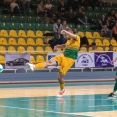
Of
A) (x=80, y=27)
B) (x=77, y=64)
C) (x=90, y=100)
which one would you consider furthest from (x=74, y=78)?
(x=90, y=100)

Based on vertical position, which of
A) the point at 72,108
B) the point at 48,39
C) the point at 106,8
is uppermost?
the point at 106,8

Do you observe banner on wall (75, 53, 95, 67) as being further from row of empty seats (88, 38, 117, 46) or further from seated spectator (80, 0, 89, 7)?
seated spectator (80, 0, 89, 7)

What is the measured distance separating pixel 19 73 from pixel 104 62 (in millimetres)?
5045

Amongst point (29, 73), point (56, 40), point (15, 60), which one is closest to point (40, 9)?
point (56, 40)

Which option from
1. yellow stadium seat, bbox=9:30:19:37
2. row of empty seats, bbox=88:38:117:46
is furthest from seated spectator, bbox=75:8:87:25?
yellow stadium seat, bbox=9:30:19:37

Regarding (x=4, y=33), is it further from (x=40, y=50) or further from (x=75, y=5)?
(x=75, y=5)

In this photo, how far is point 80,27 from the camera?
32.7 m

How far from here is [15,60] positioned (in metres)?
25.2

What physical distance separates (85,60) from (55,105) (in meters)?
11.9

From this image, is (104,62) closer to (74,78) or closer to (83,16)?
(74,78)

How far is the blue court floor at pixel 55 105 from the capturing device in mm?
13383

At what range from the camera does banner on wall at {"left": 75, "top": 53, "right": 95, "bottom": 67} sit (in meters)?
27.0

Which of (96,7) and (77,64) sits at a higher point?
(96,7)

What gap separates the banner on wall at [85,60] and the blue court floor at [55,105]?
27.5 feet
